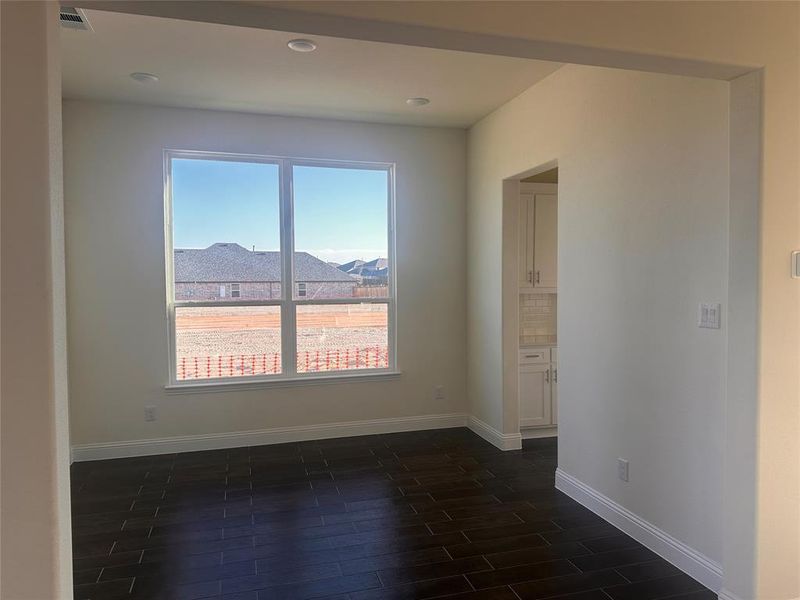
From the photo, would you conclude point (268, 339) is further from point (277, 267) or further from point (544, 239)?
point (544, 239)

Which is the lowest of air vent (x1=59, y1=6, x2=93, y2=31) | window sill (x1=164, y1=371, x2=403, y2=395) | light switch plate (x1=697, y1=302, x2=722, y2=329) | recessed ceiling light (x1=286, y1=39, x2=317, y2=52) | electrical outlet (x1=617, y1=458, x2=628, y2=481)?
electrical outlet (x1=617, y1=458, x2=628, y2=481)

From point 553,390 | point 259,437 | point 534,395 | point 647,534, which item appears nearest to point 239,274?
point 259,437

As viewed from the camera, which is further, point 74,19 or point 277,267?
point 277,267

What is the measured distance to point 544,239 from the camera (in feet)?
15.6

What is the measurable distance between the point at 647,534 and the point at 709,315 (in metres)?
1.23

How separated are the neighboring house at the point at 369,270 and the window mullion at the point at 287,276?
0.49 meters

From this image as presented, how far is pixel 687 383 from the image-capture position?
8.50ft

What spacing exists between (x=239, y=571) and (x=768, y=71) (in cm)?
316

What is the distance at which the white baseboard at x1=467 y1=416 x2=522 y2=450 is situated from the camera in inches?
175

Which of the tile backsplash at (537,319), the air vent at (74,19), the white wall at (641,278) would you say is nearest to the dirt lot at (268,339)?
the tile backsplash at (537,319)

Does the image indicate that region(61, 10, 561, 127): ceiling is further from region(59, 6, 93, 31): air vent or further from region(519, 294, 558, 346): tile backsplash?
region(519, 294, 558, 346): tile backsplash

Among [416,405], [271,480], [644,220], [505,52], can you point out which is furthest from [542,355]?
[505,52]

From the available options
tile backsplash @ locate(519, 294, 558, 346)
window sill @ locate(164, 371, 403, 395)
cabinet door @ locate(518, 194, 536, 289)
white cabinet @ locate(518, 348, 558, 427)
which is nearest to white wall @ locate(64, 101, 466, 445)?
window sill @ locate(164, 371, 403, 395)

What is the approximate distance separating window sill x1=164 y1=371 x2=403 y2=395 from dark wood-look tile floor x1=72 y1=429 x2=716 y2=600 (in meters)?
0.53
